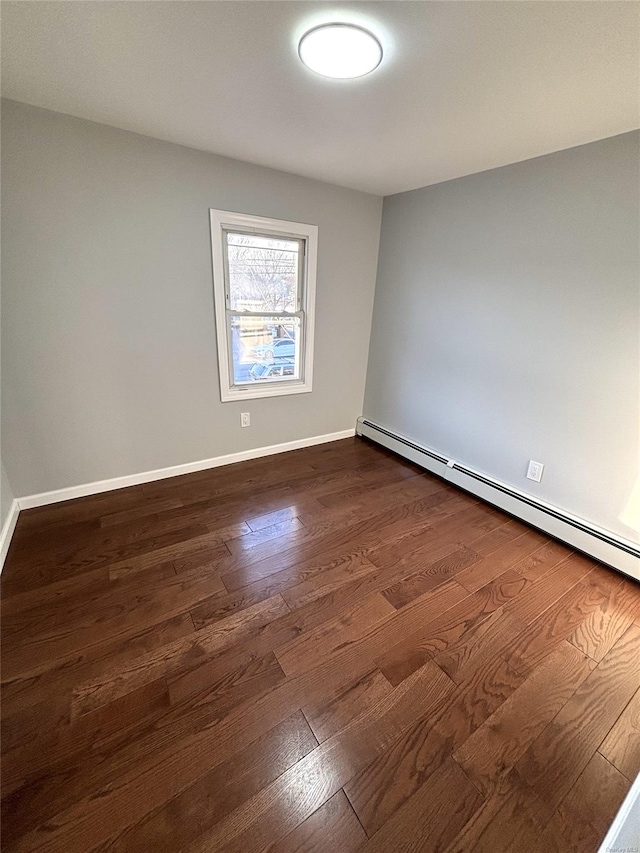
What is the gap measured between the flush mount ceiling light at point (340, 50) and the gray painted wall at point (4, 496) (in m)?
2.58

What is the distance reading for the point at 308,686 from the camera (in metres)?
1.30

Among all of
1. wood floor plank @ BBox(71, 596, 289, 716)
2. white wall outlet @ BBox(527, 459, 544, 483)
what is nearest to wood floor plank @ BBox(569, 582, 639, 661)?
Result: white wall outlet @ BBox(527, 459, 544, 483)

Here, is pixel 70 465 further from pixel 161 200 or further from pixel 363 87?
pixel 363 87

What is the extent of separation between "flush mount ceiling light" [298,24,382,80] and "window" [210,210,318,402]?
50.2 inches

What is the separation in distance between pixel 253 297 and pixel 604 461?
8.48 feet

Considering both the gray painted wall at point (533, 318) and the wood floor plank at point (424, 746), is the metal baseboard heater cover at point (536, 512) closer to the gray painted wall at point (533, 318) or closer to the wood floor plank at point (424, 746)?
the gray painted wall at point (533, 318)

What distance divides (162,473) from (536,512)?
2.70m

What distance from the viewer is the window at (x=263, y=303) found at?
2496mm

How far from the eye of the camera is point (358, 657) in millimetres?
1410

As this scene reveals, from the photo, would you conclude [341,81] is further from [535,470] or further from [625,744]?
[625,744]

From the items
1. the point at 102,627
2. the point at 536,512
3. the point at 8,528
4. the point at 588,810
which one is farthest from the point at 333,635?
the point at 8,528


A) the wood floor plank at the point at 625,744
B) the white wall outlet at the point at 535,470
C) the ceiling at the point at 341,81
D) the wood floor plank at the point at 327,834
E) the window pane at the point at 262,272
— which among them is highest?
the ceiling at the point at 341,81

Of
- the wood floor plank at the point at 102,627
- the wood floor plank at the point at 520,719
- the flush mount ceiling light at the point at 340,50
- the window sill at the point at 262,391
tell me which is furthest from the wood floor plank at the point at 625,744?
the window sill at the point at 262,391

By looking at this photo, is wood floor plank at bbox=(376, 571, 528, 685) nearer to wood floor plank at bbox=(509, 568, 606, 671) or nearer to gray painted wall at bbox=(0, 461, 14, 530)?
wood floor plank at bbox=(509, 568, 606, 671)
